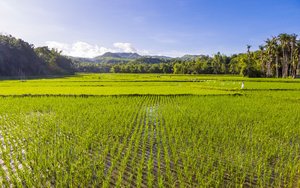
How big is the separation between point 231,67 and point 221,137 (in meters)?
58.3

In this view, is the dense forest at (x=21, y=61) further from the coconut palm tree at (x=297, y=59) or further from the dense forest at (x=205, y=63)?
the coconut palm tree at (x=297, y=59)

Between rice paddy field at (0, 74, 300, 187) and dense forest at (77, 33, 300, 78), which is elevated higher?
dense forest at (77, 33, 300, 78)

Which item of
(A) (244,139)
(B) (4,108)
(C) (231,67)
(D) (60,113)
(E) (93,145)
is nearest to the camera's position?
(E) (93,145)

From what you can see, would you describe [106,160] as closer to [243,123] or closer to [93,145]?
[93,145]

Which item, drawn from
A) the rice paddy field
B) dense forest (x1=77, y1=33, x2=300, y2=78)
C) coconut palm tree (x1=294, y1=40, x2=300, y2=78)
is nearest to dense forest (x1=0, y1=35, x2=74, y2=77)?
dense forest (x1=77, y1=33, x2=300, y2=78)

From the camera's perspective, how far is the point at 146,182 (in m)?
4.34

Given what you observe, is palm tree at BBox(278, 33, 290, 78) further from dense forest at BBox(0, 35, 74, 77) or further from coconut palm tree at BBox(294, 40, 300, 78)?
dense forest at BBox(0, 35, 74, 77)

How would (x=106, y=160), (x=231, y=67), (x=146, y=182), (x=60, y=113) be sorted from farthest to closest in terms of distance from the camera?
(x=231, y=67)
(x=60, y=113)
(x=106, y=160)
(x=146, y=182)

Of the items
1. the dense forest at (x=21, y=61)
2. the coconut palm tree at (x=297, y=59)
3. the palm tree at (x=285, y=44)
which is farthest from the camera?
the dense forest at (x=21, y=61)

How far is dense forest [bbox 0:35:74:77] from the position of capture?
55969 millimetres

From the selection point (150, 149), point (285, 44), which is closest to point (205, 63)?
point (285, 44)

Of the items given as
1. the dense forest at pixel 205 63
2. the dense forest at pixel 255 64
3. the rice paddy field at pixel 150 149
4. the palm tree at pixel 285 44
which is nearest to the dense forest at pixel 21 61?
the dense forest at pixel 205 63

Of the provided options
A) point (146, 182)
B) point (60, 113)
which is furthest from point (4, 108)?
point (146, 182)

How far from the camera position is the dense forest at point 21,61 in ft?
184
